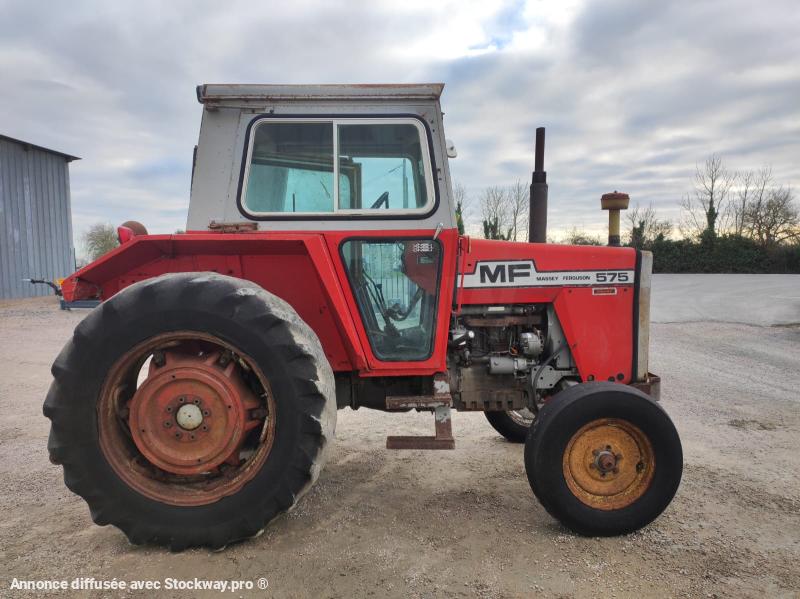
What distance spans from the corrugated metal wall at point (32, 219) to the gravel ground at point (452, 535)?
13.4 m

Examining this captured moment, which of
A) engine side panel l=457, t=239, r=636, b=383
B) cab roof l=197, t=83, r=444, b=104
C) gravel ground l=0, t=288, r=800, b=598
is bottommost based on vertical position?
gravel ground l=0, t=288, r=800, b=598

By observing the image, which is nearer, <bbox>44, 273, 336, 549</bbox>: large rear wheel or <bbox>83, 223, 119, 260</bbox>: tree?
<bbox>44, 273, 336, 549</bbox>: large rear wheel

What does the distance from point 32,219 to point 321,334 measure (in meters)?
16.9

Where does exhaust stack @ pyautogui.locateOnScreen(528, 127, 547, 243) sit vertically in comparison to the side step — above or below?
above

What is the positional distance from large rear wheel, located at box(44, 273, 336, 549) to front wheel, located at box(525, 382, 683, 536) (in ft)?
3.67

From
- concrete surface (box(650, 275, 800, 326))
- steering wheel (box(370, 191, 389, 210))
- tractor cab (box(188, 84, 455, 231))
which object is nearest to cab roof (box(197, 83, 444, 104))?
tractor cab (box(188, 84, 455, 231))

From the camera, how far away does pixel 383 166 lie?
289cm

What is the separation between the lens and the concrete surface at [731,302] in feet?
36.8

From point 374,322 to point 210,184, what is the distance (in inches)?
45.3

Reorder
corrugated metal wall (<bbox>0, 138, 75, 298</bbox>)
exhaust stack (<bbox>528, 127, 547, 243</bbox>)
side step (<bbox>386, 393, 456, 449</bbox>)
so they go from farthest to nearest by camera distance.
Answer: corrugated metal wall (<bbox>0, 138, 75, 298</bbox>) < exhaust stack (<bbox>528, 127, 547, 243</bbox>) < side step (<bbox>386, 393, 456, 449</bbox>)

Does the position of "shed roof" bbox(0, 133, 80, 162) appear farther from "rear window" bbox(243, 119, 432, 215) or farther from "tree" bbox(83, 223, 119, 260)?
"rear window" bbox(243, 119, 432, 215)

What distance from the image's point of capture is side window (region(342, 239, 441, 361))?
2814 mm

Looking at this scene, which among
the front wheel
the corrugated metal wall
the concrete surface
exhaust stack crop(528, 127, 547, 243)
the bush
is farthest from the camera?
the bush

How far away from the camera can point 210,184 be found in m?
2.79
